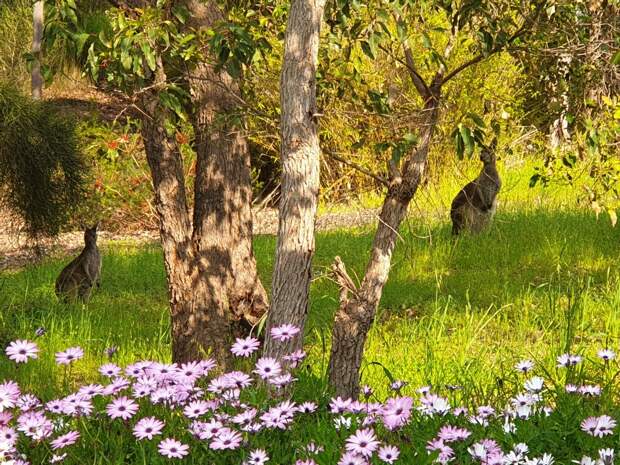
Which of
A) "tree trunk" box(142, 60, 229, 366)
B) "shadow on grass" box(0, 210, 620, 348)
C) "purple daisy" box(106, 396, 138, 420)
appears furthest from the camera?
"shadow on grass" box(0, 210, 620, 348)

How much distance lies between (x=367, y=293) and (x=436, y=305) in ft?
6.34

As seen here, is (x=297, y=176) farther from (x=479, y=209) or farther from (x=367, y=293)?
(x=479, y=209)

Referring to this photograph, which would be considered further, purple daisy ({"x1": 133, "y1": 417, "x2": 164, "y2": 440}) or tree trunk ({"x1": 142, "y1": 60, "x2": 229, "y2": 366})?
tree trunk ({"x1": 142, "y1": 60, "x2": 229, "y2": 366})

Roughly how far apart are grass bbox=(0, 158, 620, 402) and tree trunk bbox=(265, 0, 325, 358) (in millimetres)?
255

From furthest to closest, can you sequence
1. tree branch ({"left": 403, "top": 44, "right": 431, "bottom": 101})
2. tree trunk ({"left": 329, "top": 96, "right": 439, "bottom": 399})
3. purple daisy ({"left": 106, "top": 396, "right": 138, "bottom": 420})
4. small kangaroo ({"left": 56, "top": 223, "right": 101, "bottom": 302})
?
1. small kangaroo ({"left": 56, "top": 223, "right": 101, "bottom": 302})
2. tree branch ({"left": 403, "top": 44, "right": 431, "bottom": 101})
3. tree trunk ({"left": 329, "top": 96, "right": 439, "bottom": 399})
4. purple daisy ({"left": 106, "top": 396, "right": 138, "bottom": 420})

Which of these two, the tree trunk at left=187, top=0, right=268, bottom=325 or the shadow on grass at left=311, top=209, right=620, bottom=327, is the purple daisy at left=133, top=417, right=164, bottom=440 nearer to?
A: the tree trunk at left=187, top=0, right=268, bottom=325

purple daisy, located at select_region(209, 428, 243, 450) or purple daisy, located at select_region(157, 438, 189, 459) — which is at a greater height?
purple daisy, located at select_region(209, 428, 243, 450)

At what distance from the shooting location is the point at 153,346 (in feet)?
20.7

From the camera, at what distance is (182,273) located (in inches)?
215

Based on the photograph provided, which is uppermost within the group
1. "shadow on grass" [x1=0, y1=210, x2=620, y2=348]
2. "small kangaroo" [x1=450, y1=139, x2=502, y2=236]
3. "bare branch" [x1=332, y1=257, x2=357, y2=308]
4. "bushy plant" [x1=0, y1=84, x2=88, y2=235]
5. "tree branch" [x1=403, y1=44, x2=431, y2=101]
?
"tree branch" [x1=403, y1=44, x2=431, y2=101]

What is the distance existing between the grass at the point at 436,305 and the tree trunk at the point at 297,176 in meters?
0.25

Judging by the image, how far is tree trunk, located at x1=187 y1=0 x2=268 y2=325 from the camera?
5.54m

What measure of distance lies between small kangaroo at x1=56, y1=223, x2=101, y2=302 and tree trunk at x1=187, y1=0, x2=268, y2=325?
9.73ft

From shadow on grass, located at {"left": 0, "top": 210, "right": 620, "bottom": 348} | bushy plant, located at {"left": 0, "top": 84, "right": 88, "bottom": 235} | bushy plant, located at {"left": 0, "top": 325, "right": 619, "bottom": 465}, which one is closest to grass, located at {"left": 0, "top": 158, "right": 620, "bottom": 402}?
shadow on grass, located at {"left": 0, "top": 210, "right": 620, "bottom": 348}
